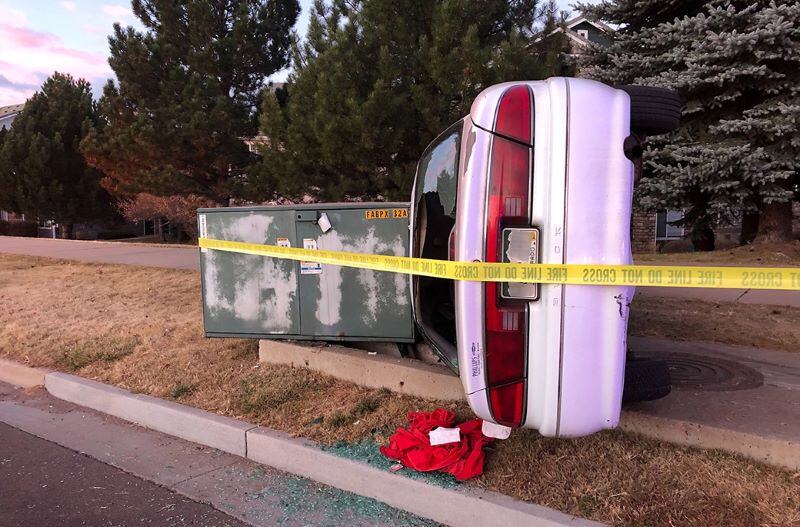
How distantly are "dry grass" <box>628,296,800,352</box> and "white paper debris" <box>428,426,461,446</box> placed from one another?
2.89 metres

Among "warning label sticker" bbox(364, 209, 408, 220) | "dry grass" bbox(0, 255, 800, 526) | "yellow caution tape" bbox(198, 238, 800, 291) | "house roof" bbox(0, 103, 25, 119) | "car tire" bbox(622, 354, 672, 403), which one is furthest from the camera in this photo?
"house roof" bbox(0, 103, 25, 119)

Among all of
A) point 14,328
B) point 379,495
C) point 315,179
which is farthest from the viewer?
point 315,179

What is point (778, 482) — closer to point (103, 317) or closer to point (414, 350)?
point (414, 350)

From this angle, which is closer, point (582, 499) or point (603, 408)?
point (603, 408)

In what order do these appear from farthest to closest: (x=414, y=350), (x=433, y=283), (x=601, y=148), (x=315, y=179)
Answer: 1. (x=315, y=179)
2. (x=414, y=350)
3. (x=433, y=283)
4. (x=601, y=148)

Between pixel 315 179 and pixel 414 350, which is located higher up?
pixel 315 179

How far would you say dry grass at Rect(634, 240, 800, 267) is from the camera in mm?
9484

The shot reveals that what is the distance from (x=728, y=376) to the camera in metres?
4.35

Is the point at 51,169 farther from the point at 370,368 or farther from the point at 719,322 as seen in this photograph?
the point at 719,322

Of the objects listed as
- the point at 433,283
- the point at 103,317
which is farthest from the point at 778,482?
the point at 103,317

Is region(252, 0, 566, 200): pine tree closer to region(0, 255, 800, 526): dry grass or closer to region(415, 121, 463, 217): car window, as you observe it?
region(0, 255, 800, 526): dry grass

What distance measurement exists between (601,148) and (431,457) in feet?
6.03

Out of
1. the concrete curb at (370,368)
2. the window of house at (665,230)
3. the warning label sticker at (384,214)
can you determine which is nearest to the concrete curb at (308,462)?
the concrete curb at (370,368)

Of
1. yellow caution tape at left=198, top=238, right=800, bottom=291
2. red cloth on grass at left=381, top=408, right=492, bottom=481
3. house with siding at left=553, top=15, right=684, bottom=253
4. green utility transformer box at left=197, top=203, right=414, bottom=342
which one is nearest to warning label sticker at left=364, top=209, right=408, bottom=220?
green utility transformer box at left=197, top=203, right=414, bottom=342
